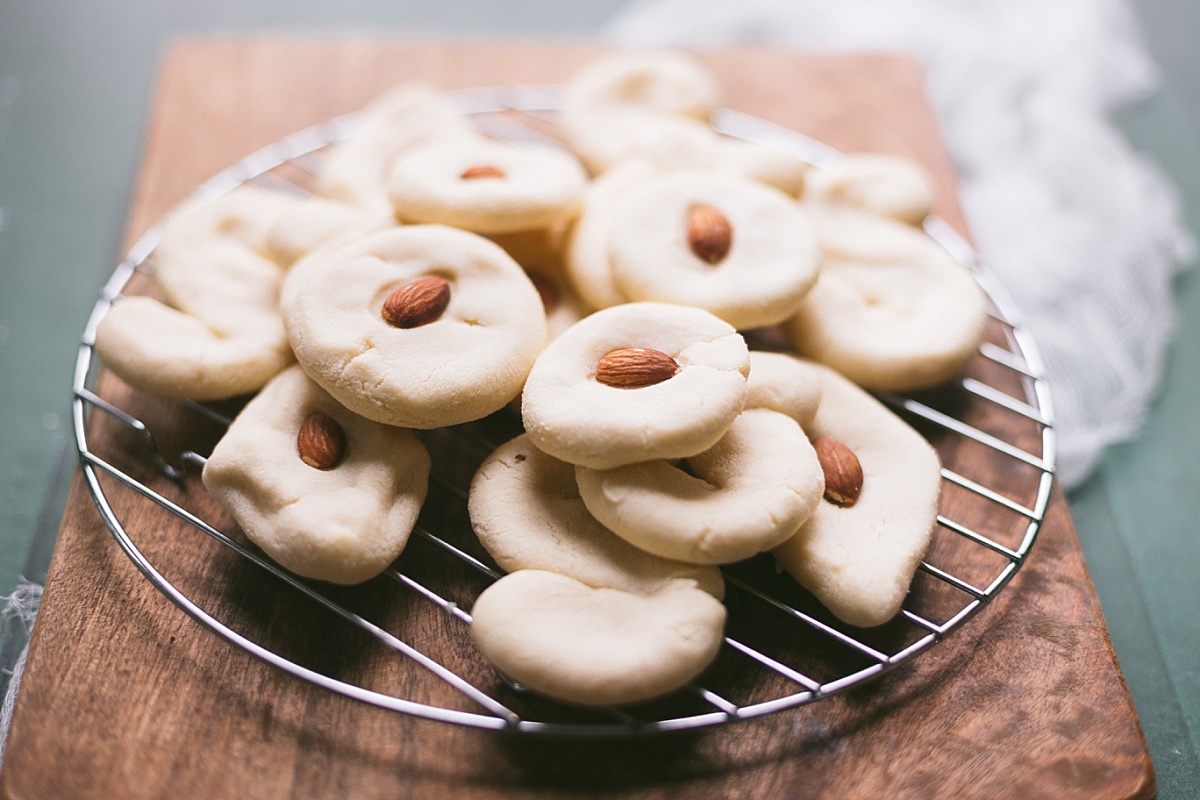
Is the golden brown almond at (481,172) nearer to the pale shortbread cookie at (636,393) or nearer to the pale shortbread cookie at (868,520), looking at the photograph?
the pale shortbread cookie at (636,393)

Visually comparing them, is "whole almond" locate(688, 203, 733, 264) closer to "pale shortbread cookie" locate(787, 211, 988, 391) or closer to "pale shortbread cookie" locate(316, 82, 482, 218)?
"pale shortbread cookie" locate(787, 211, 988, 391)

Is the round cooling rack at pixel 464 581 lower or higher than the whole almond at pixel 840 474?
lower

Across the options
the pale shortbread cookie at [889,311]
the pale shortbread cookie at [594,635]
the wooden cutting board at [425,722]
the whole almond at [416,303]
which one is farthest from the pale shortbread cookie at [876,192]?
the pale shortbread cookie at [594,635]

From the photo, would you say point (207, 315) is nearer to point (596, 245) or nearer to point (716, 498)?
point (596, 245)

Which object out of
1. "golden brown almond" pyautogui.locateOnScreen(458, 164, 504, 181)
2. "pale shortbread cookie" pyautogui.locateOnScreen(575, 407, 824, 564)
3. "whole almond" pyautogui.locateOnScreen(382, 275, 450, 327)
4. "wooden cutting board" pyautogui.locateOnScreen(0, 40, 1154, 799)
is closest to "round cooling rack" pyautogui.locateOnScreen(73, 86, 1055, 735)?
"wooden cutting board" pyautogui.locateOnScreen(0, 40, 1154, 799)

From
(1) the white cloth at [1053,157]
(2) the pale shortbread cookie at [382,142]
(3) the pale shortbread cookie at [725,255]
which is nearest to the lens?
(3) the pale shortbread cookie at [725,255]

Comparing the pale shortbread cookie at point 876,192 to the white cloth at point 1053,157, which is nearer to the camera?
the pale shortbread cookie at point 876,192

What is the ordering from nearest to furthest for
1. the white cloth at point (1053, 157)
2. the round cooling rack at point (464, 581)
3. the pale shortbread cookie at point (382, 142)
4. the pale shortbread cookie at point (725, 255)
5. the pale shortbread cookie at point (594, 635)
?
the pale shortbread cookie at point (594, 635)
the round cooling rack at point (464, 581)
the pale shortbread cookie at point (725, 255)
the pale shortbread cookie at point (382, 142)
the white cloth at point (1053, 157)
